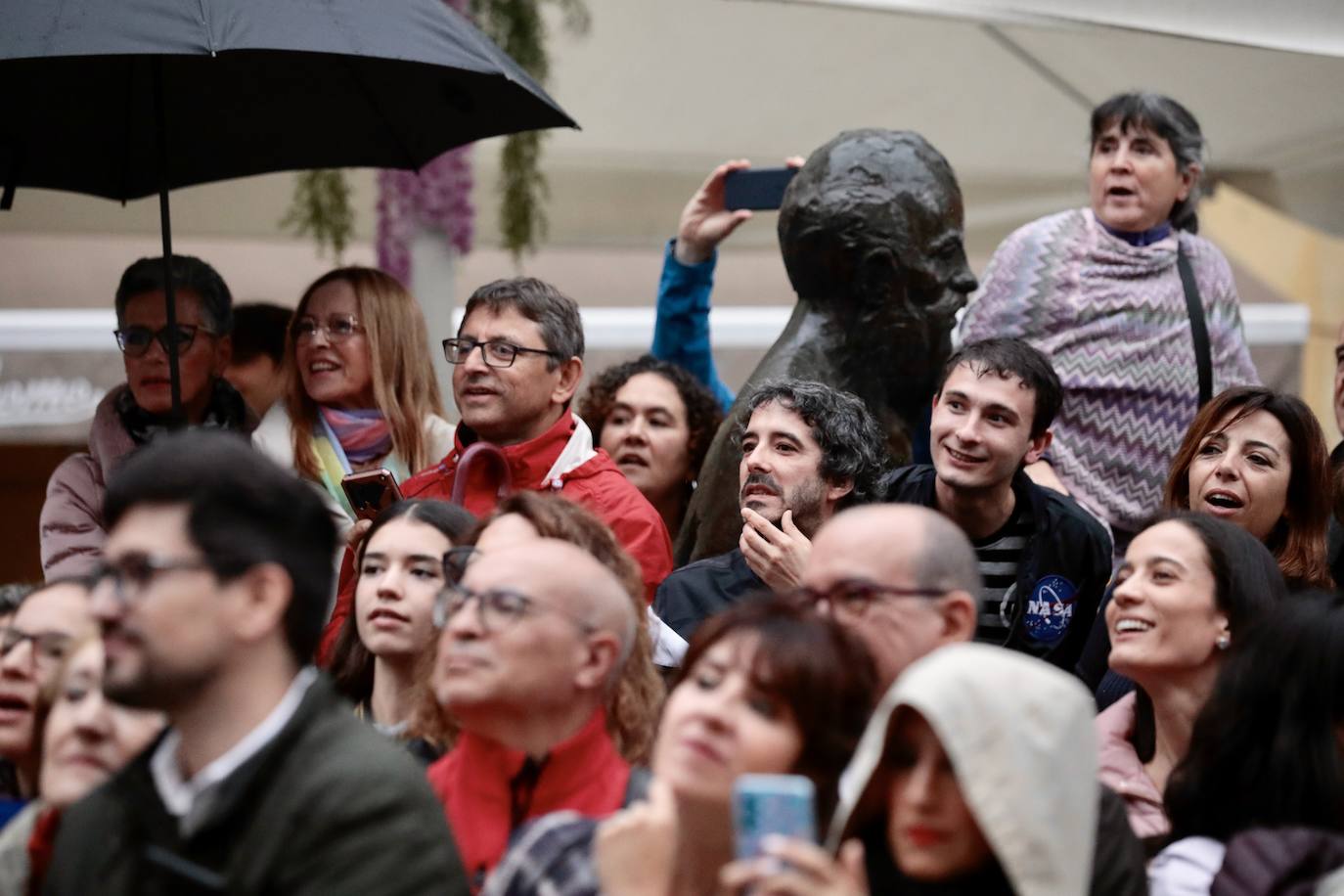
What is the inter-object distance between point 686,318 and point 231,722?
3284mm

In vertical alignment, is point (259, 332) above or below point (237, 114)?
below

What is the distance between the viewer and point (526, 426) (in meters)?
4.59

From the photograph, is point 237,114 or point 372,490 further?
point 237,114

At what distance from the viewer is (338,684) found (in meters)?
3.91

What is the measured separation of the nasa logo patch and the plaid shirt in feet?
5.82

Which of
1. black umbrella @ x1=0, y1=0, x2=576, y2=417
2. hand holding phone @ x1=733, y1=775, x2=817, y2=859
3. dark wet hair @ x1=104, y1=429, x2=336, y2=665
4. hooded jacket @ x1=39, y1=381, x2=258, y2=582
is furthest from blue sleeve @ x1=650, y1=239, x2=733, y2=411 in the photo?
hand holding phone @ x1=733, y1=775, x2=817, y2=859

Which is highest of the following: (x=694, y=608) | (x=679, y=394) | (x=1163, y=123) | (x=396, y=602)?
(x=1163, y=123)

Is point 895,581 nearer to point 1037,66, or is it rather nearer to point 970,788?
point 970,788

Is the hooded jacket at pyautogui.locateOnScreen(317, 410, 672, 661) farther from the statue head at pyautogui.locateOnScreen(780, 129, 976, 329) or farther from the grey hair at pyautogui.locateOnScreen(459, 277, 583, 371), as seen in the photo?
the statue head at pyautogui.locateOnScreen(780, 129, 976, 329)

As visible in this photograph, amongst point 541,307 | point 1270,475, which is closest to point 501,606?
point 541,307

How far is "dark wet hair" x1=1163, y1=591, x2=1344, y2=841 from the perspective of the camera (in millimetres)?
3031

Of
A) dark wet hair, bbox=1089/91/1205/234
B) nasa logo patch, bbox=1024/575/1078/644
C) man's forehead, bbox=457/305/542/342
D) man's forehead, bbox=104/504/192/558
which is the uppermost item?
dark wet hair, bbox=1089/91/1205/234

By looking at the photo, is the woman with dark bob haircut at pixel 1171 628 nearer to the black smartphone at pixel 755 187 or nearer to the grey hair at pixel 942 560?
Result: the grey hair at pixel 942 560

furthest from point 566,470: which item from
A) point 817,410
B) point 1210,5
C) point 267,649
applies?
point 1210,5
